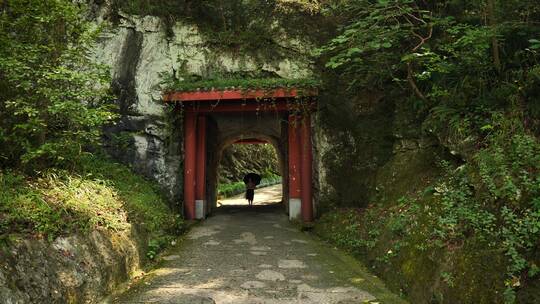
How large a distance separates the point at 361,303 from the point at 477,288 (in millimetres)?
1495

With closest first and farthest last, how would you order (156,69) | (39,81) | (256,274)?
(39,81)
(256,274)
(156,69)

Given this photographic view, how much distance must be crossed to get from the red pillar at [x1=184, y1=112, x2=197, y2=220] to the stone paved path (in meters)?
1.62

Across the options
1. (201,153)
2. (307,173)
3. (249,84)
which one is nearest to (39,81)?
(249,84)

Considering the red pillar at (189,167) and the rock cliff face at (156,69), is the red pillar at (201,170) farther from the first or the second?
the rock cliff face at (156,69)

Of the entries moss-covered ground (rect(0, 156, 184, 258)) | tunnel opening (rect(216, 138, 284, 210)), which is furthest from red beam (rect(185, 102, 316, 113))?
tunnel opening (rect(216, 138, 284, 210))

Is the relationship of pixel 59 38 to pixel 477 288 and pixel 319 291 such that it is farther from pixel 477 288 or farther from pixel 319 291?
pixel 477 288

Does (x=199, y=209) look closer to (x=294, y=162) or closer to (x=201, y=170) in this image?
(x=201, y=170)

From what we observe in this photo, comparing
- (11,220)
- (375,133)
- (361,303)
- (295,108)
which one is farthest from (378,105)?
(11,220)

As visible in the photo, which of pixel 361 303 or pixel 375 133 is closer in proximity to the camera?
pixel 361 303

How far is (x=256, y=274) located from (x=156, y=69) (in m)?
7.05

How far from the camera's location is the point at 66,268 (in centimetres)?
439

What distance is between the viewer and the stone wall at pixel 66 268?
3.70 metres

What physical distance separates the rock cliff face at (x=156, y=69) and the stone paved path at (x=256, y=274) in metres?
2.74

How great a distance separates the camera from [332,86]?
10.1 metres
